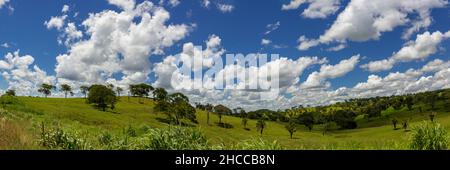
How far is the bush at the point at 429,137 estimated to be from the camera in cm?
1789

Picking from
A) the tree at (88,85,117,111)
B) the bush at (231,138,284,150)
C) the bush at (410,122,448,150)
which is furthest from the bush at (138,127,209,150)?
the tree at (88,85,117,111)

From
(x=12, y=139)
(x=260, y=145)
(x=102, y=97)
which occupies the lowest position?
(x=12, y=139)

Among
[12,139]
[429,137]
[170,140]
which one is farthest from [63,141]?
[429,137]

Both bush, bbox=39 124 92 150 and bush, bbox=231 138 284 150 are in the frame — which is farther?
bush, bbox=39 124 92 150

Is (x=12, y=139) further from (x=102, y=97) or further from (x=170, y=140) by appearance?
(x=102, y=97)

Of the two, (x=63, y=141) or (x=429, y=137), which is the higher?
(x=429, y=137)

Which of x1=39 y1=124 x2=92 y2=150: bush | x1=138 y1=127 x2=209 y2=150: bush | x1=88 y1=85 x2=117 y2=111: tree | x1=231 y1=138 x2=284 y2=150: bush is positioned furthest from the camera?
x1=88 y1=85 x2=117 y2=111: tree

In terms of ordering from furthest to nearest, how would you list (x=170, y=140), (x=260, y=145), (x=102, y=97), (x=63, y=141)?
(x=102, y=97), (x=63, y=141), (x=170, y=140), (x=260, y=145)

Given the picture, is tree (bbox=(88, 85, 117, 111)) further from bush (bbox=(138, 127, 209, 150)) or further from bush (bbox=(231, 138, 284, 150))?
bush (bbox=(231, 138, 284, 150))

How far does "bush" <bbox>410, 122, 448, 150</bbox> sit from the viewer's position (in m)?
17.9

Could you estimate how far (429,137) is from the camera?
1820cm
